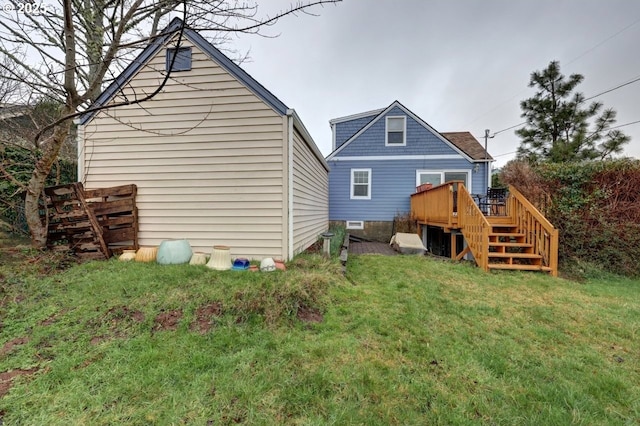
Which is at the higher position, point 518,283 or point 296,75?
point 296,75

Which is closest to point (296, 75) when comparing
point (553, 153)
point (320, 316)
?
point (320, 316)

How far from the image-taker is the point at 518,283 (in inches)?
191

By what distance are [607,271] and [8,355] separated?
9574 millimetres

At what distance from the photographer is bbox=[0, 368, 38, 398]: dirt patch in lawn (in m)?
1.97

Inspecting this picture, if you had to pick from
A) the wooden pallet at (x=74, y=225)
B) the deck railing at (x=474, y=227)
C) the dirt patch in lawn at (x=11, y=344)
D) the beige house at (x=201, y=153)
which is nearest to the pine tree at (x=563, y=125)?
the deck railing at (x=474, y=227)

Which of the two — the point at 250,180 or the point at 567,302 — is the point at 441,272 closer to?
the point at 567,302

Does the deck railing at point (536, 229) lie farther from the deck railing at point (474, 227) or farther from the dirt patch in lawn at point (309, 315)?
the dirt patch in lawn at point (309, 315)

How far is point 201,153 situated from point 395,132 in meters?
9.04

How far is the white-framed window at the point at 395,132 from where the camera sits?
38.5 ft

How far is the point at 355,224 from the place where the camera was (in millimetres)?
12070

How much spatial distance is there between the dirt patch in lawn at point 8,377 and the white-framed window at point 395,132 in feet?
39.2

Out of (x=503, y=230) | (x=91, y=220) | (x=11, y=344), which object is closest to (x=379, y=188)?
(x=503, y=230)

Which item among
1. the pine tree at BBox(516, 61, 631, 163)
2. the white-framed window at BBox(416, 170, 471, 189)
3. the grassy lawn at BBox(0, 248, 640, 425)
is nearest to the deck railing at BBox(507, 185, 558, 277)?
the grassy lawn at BBox(0, 248, 640, 425)

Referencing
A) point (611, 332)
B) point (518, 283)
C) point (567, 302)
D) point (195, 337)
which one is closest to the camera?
point (195, 337)
